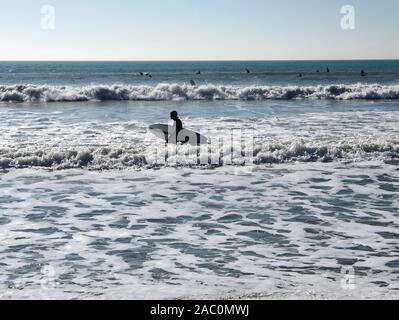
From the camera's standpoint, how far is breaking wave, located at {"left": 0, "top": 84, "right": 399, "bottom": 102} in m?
38.3

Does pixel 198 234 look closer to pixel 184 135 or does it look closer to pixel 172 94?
pixel 184 135

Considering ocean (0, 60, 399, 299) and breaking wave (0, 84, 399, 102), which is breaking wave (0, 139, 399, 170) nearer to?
ocean (0, 60, 399, 299)

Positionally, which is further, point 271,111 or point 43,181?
point 271,111

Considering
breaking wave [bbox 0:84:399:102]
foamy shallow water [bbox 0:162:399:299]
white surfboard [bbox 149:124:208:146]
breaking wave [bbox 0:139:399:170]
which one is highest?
breaking wave [bbox 0:84:399:102]

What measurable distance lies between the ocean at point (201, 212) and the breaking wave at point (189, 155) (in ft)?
0.18

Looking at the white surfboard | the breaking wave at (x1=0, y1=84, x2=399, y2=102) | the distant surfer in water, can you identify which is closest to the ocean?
the white surfboard

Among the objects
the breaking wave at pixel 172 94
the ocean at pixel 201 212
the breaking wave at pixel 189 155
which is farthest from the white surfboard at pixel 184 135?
the breaking wave at pixel 172 94

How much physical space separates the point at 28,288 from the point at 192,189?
6030 mm

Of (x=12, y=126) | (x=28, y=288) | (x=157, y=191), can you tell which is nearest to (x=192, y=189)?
(x=157, y=191)

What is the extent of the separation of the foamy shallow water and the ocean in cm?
3

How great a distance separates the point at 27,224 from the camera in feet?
30.9

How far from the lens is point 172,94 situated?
39812mm

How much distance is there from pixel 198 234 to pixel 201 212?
137 centimetres
